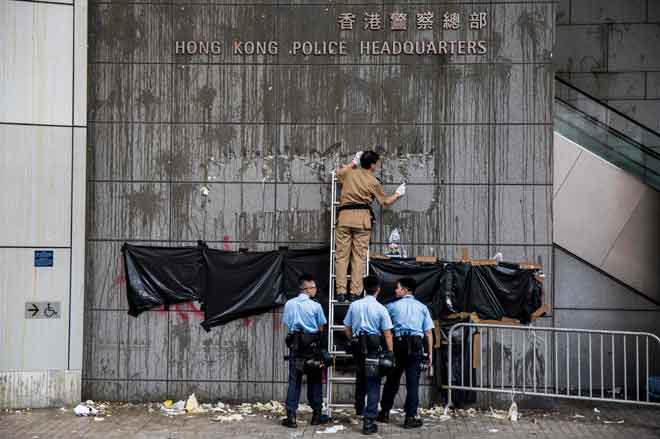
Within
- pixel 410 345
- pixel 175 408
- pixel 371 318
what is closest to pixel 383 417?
pixel 410 345

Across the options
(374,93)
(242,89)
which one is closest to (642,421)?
(374,93)

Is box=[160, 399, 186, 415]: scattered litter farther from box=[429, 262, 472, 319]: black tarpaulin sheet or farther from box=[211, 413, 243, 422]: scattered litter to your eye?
box=[429, 262, 472, 319]: black tarpaulin sheet

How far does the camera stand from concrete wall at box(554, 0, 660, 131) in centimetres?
1502

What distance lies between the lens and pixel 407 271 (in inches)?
460

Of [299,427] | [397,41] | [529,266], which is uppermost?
[397,41]

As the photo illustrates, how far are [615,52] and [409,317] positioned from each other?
755cm

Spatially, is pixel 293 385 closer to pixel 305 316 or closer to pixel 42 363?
pixel 305 316

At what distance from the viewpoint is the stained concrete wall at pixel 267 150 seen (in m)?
11.7

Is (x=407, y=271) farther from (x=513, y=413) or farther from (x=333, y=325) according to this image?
(x=513, y=413)

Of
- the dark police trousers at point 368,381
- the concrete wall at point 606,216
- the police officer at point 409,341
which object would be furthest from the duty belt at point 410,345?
the concrete wall at point 606,216

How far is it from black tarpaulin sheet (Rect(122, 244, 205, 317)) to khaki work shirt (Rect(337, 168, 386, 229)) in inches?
88.3

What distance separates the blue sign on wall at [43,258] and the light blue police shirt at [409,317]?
4757 mm

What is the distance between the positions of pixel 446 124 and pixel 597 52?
4.96m

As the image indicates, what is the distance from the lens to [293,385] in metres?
10.5
